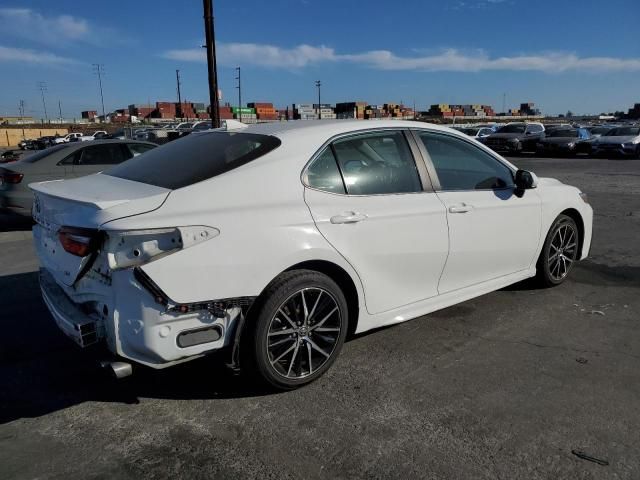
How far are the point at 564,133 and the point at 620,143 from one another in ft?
11.8

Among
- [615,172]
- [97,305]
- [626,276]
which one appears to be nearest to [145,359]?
[97,305]

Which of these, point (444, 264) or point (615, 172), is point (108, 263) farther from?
point (615, 172)

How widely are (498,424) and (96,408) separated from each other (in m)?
2.29

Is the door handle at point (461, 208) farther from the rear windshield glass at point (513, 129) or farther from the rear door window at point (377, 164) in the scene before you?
the rear windshield glass at point (513, 129)

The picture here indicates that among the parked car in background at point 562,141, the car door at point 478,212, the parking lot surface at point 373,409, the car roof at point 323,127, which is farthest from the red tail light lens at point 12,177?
the parked car in background at point 562,141

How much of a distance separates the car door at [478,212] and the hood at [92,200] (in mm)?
2027

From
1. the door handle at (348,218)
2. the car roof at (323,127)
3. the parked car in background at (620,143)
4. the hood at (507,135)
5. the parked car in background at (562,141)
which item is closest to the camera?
the door handle at (348,218)

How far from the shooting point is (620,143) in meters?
23.6

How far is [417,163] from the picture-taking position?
3805 mm

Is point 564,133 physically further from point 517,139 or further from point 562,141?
point 517,139

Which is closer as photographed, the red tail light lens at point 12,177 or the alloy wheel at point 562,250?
the alloy wheel at point 562,250

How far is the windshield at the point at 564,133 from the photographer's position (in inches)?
1044

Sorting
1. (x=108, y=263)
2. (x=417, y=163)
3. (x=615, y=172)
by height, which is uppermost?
(x=417, y=163)

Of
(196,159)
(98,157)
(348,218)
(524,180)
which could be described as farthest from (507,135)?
(196,159)
